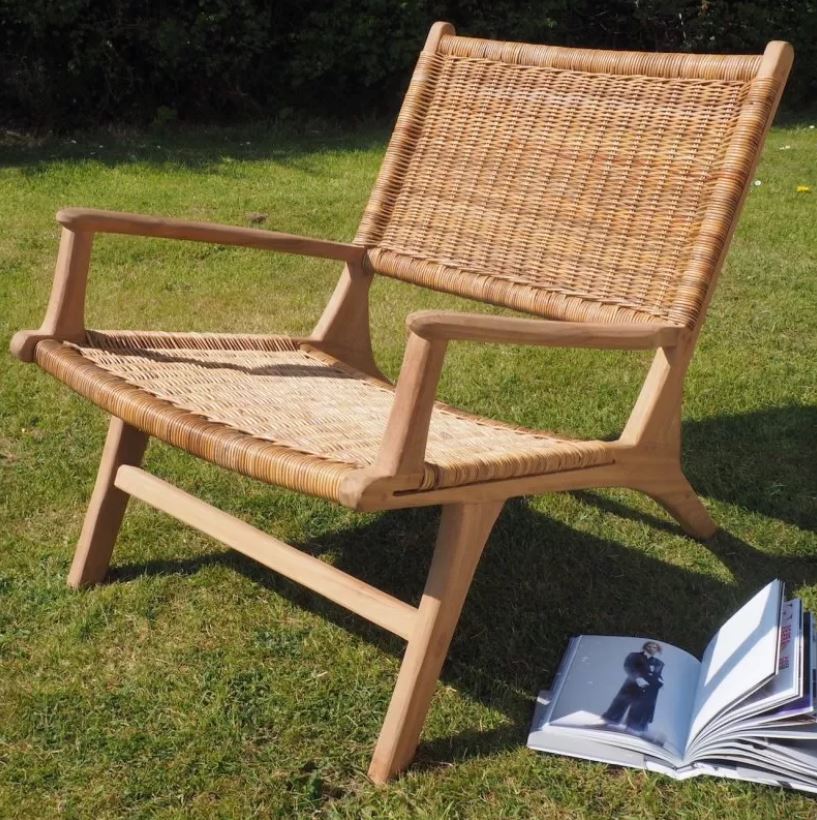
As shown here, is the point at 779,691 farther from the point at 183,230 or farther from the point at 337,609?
the point at 183,230

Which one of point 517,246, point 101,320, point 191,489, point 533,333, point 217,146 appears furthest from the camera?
point 217,146

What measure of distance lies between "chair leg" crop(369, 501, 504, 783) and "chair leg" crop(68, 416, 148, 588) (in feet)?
2.30

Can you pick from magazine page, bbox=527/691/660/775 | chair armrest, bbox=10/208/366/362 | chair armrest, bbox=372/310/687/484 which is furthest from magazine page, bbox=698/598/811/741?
chair armrest, bbox=10/208/366/362

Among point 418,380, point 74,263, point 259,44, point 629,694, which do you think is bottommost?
point 629,694

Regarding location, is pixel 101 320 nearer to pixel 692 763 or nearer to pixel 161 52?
pixel 692 763

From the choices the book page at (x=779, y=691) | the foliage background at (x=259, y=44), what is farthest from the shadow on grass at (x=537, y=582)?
the foliage background at (x=259, y=44)

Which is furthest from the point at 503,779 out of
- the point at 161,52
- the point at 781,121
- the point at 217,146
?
the point at 781,121

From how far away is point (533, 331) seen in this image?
1.54 m

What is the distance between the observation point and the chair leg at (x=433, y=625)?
158 centimetres

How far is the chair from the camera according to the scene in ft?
5.18

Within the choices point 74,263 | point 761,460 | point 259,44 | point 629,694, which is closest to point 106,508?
point 74,263

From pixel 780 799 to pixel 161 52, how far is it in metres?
5.82

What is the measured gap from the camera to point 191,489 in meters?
2.46

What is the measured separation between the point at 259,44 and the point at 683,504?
5.27m
